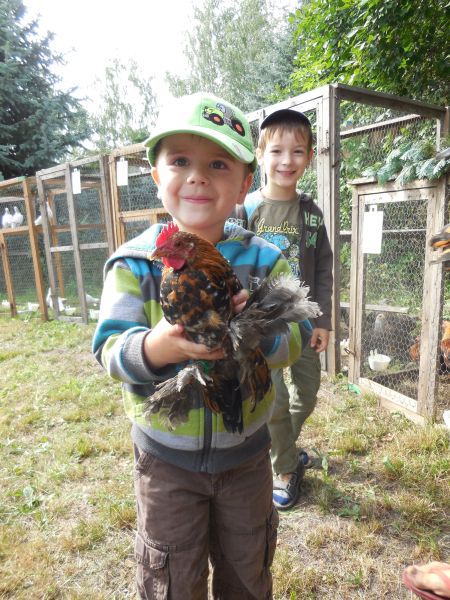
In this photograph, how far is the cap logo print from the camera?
1141 millimetres

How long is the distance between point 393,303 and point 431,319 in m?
0.75

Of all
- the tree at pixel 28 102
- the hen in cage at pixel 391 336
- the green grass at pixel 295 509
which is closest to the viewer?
the green grass at pixel 295 509

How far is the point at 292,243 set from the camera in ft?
7.79

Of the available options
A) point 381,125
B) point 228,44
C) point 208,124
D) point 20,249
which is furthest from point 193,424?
point 228,44

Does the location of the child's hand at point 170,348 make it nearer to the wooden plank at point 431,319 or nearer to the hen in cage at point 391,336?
Answer: the wooden plank at point 431,319

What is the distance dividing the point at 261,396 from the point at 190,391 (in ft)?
0.75

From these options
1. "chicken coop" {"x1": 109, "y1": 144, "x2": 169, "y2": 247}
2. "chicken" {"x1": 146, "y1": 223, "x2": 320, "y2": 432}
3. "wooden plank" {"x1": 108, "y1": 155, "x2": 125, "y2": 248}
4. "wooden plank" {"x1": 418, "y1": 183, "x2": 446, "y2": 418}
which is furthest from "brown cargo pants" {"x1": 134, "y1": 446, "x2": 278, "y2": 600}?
"wooden plank" {"x1": 108, "y1": 155, "x2": 125, "y2": 248}

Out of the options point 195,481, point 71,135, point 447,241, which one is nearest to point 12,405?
point 195,481

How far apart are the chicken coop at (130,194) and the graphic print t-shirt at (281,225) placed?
Answer: 2.69m

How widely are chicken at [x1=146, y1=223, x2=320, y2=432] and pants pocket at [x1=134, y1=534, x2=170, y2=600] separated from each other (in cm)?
47

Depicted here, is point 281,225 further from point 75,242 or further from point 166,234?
point 75,242

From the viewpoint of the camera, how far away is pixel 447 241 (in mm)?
1738

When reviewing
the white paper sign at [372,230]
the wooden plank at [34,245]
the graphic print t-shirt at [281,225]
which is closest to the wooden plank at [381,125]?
the white paper sign at [372,230]

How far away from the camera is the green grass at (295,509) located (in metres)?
1.84
